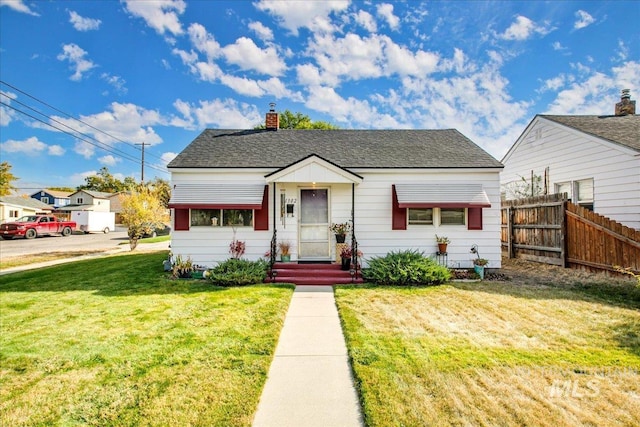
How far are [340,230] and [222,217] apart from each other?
12.3 ft

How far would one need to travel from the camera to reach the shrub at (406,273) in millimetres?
7879

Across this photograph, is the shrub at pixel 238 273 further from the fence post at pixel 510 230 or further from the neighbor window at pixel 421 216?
the fence post at pixel 510 230

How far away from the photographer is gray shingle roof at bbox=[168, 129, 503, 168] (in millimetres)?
9625

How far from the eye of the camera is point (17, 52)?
13828 mm

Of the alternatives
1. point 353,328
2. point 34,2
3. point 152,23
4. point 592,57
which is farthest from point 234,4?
point 592,57

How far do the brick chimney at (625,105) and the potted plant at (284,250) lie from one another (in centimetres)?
1484

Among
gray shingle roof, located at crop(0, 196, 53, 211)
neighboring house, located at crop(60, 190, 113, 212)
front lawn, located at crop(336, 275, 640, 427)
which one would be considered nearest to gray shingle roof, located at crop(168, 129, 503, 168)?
front lawn, located at crop(336, 275, 640, 427)

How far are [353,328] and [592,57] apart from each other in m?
16.2

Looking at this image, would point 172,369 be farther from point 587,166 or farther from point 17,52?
point 17,52

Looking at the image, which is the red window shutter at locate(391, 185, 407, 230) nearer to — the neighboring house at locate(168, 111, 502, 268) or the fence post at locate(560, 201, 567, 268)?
the neighboring house at locate(168, 111, 502, 268)

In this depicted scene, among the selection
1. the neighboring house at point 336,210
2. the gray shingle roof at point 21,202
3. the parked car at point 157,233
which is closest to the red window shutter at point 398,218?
the neighboring house at point 336,210

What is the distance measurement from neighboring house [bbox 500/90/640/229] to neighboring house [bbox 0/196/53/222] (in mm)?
46724

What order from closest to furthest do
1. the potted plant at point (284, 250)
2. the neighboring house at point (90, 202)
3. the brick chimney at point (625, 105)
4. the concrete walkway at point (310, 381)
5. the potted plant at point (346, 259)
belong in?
the concrete walkway at point (310, 381) < the potted plant at point (346, 259) < the potted plant at point (284, 250) < the brick chimney at point (625, 105) < the neighboring house at point (90, 202)

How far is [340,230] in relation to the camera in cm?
921
